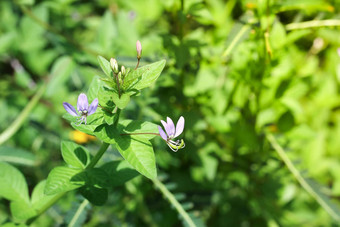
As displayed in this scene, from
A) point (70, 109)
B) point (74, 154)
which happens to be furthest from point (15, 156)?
point (70, 109)

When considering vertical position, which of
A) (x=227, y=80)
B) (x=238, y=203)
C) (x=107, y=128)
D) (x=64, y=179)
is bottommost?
(x=64, y=179)

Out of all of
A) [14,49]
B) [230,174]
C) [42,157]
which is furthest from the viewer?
[14,49]

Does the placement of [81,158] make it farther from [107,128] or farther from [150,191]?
[150,191]

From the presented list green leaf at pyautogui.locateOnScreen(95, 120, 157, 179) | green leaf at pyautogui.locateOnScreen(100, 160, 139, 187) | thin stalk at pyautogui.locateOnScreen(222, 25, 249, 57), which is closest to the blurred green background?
thin stalk at pyautogui.locateOnScreen(222, 25, 249, 57)

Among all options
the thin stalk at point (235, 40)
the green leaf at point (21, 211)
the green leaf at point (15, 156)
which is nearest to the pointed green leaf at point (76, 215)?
the green leaf at point (21, 211)

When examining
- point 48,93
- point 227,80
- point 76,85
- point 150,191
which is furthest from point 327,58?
point 48,93

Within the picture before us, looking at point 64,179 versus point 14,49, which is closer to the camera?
point 64,179

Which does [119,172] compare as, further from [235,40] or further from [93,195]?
[235,40]
